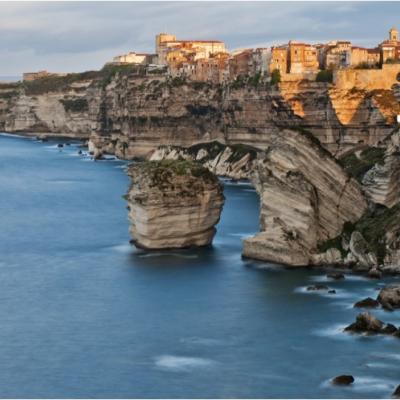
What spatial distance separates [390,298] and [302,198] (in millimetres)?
10626

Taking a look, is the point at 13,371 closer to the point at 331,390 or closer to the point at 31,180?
the point at 331,390

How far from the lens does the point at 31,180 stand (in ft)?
350

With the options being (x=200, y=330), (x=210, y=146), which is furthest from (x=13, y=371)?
(x=210, y=146)

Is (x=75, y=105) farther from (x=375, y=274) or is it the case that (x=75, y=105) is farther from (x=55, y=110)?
(x=375, y=274)

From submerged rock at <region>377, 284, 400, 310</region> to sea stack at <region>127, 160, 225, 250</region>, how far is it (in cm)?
1483

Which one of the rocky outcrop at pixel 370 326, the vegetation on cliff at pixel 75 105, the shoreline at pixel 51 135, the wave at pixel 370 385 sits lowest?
the wave at pixel 370 385

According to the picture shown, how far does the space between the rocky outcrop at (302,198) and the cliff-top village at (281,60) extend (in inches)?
1327

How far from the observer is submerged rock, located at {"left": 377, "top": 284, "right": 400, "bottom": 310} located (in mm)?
43812

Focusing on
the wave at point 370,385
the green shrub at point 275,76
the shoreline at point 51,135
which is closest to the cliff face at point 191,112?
the shoreline at point 51,135

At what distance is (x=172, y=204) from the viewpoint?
183 ft

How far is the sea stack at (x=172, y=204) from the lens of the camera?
56.0 metres

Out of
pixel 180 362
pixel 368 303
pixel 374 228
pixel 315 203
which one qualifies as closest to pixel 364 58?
pixel 315 203

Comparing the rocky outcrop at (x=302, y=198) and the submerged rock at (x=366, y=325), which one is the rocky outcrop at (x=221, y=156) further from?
the submerged rock at (x=366, y=325)

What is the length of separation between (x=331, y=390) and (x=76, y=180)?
72447 millimetres
